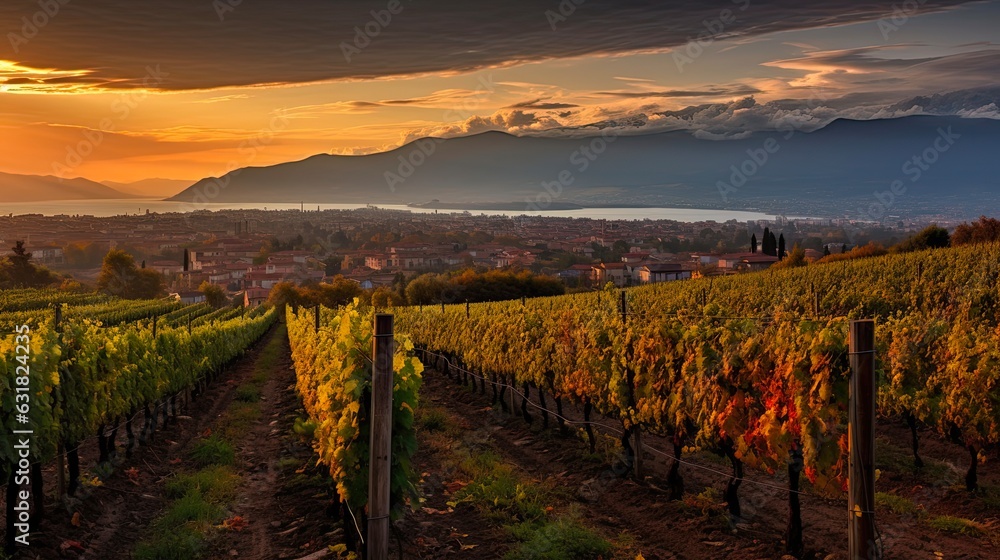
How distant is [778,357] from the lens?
8742 millimetres

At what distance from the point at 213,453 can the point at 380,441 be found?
27.5 feet

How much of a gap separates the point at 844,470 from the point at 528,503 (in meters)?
3.72

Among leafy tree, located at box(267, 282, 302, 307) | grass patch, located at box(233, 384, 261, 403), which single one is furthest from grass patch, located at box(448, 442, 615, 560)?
leafy tree, located at box(267, 282, 302, 307)

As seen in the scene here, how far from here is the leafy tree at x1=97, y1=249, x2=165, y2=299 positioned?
117 meters

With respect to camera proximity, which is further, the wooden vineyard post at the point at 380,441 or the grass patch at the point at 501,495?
the grass patch at the point at 501,495

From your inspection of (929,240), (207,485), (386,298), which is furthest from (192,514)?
(386,298)

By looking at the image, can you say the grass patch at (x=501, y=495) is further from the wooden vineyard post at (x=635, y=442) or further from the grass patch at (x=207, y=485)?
the grass patch at (x=207, y=485)

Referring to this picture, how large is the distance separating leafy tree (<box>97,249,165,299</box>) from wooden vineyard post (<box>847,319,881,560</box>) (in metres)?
123

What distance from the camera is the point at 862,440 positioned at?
18.6 feet

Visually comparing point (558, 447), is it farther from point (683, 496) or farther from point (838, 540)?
point (838, 540)

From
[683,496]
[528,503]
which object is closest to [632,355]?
[683,496]

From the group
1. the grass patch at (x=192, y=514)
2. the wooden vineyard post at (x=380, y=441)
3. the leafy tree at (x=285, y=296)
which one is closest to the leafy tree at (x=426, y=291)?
the leafy tree at (x=285, y=296)

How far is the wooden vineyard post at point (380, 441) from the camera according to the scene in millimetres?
5977

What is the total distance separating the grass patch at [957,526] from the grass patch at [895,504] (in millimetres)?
393
